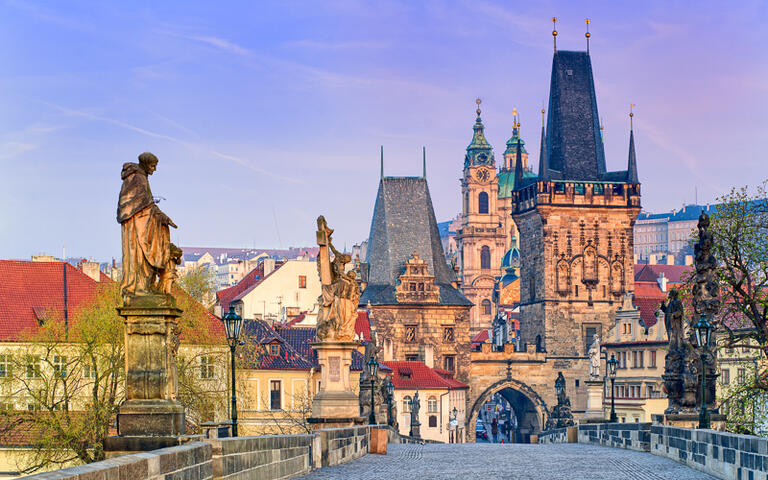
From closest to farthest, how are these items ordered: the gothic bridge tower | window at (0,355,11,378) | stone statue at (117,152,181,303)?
stone statue at (117,152,181,303) → window at (0,355,11,378) → the gothic bridge tower

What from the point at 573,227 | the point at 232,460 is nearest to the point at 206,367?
the point at 232,460

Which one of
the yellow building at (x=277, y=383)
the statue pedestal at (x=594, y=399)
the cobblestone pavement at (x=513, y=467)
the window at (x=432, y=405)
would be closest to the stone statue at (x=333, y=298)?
the cobblestone pavement at (x=513, y=467)

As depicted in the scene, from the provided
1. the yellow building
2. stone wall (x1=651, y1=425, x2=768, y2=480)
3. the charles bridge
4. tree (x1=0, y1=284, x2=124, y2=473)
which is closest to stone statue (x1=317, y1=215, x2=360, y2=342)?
the charles bridge

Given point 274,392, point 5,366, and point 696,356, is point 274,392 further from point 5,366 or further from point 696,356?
point 696,356

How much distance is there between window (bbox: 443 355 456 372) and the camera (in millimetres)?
A: 100875

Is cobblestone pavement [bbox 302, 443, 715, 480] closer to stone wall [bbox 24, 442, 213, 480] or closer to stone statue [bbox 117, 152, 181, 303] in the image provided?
stone wall [bbox 24, 442, 213, 480]

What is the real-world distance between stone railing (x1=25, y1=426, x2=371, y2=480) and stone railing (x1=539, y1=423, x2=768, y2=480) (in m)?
5.96

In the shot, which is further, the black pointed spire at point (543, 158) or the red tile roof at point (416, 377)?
the black pointed spire at point (543, 158)

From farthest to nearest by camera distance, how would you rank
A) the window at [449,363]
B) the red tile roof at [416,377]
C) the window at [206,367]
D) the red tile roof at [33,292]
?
the window at [449,363]
the red tile roof at [416,377]
the red tile roof at [33,292]
the window at [206,367]

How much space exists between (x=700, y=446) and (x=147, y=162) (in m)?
11.1

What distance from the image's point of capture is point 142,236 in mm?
13820

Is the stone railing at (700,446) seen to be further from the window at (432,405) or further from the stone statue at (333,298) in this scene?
the window at (432,405)

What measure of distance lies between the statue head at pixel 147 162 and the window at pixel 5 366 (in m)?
33.2

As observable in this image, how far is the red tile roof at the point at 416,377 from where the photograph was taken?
8881 cm
